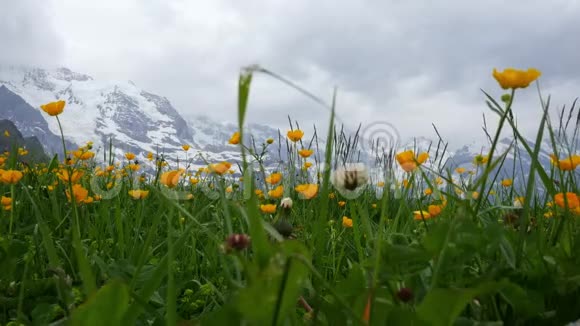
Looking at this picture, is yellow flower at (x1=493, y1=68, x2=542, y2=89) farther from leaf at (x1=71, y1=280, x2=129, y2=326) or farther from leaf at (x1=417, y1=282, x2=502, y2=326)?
leaf at (x1=71, y1=280, x2=129, y2=326)

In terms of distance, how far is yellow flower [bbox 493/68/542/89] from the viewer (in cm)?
101

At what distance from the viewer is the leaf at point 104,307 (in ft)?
2.09

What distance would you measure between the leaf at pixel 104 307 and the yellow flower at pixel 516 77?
0.84 meters

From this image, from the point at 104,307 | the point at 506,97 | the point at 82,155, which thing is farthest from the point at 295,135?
the point at 104,307

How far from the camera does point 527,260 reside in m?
0.99

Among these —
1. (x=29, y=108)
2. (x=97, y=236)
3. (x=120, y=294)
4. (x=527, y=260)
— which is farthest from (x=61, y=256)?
(x=29, y=108)

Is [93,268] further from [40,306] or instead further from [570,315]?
[570,315]

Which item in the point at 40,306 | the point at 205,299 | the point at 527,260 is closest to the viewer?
the point at 527,260

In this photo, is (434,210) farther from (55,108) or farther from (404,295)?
(55,108)

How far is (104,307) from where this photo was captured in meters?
0.65

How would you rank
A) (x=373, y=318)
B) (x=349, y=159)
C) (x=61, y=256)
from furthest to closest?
(x=349, y=159)
(x=61, y=256)
(x=373, y=318)

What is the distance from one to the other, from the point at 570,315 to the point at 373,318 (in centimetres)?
44

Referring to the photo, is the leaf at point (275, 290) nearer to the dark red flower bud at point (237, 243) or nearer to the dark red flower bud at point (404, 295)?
the dark red flower bud at point (237, 243)

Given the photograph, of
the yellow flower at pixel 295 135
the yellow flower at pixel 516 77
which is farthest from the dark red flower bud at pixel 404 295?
the yellow flower at pixel 295 135
